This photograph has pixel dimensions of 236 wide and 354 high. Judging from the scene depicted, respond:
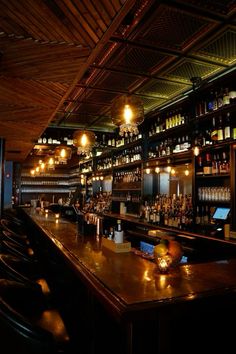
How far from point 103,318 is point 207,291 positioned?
32.6 inches

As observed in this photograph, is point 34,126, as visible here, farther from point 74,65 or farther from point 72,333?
point 72,333

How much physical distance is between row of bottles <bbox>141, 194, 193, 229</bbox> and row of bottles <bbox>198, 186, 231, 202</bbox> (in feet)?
1.46

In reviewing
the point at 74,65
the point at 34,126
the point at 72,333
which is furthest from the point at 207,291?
the point at 34,126

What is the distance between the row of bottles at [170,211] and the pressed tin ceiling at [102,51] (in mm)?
2058

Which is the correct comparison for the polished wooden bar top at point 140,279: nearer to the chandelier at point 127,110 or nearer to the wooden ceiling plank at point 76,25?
the chandelier at point 127,110

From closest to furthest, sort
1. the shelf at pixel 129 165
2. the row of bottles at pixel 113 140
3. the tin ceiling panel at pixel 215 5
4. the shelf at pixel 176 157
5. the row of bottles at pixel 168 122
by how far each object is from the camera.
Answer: the tin ceiling panel at pixel 215 5, the shelf at pixel 176 157, the row of bottles at pixel 168 122, the shelf at pixel 129 165, the row of bottles at pixel 113 140

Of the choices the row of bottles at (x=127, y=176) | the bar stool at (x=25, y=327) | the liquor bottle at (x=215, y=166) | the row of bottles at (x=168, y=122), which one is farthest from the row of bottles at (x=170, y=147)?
the bar stool at (x=25, y=327)

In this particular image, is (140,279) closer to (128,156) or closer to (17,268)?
(17,268)

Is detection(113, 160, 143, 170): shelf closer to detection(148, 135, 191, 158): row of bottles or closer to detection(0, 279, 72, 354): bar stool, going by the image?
A: detection(148, 135, 191, 158): row of bottles

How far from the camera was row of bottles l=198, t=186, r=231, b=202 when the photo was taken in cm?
441

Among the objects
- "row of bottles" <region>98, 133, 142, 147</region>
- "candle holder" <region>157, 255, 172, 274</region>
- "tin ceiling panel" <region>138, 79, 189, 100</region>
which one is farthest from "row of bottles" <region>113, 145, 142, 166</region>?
"candle holder" <region>157, 255, 172, 274</region>

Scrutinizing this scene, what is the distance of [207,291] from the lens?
5.03 feet

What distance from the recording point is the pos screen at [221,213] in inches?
167

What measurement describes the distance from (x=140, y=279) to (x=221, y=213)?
2938 mm
